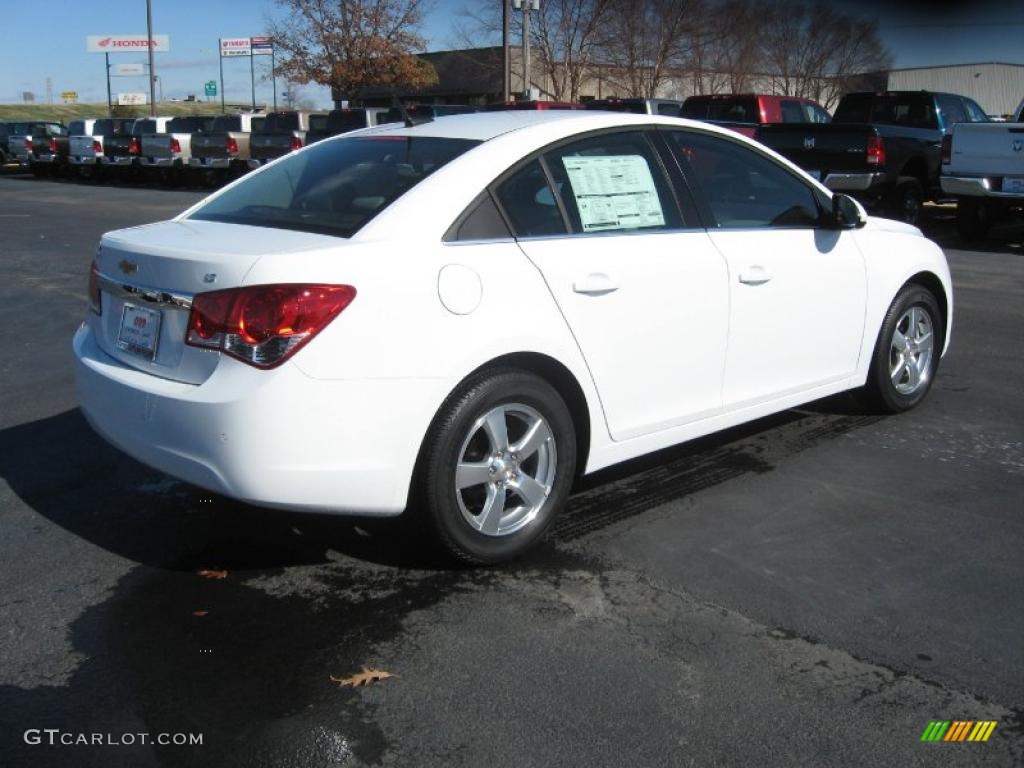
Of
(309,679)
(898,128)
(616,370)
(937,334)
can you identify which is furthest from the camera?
(898,128)

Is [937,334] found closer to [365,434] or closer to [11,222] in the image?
[365,434]

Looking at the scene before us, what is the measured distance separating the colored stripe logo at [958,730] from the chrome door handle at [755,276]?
7.29 ft

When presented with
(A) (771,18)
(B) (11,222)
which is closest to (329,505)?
(B) (11,222)

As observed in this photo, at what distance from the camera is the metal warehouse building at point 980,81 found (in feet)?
175

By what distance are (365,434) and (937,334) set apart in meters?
3.93

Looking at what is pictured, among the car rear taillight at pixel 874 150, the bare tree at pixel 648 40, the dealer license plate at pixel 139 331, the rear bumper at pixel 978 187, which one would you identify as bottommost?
the dealer license plate at pixel 139 331

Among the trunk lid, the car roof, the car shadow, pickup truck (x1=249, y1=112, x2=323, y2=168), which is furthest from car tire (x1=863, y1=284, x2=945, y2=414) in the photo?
pickup truck (x1=249, y1=112, x2=323, y2=168)

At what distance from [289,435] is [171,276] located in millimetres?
741

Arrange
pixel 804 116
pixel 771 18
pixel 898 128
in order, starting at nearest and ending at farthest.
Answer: pixel 898 128, pixel 804 116, pixel 771 18

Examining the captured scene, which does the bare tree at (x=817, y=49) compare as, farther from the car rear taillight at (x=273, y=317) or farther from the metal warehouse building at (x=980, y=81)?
the car rear taillight at (x=273, y=317)

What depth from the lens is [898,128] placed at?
15391mm

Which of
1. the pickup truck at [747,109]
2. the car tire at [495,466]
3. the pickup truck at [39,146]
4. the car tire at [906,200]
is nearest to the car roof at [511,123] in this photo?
the car tire at [495,466]

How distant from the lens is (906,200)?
15.2 meters

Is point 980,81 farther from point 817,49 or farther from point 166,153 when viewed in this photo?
point 166,153
